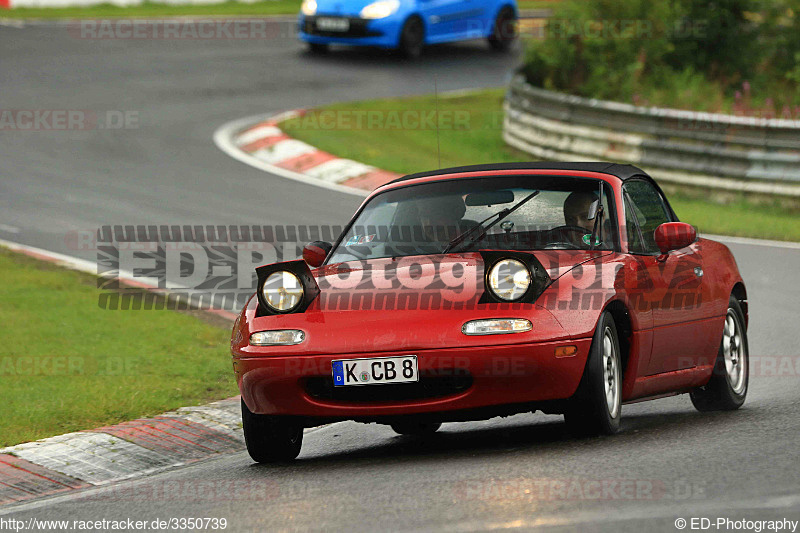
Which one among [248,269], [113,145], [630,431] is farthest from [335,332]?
[113,145]

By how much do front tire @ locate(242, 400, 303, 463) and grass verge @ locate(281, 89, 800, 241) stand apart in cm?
883

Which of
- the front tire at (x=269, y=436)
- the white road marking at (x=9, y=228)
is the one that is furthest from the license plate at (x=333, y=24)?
the front tire at (x=269, y=436)

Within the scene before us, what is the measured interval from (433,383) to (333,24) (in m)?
20.7

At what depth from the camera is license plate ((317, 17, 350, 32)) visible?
26.0 meters

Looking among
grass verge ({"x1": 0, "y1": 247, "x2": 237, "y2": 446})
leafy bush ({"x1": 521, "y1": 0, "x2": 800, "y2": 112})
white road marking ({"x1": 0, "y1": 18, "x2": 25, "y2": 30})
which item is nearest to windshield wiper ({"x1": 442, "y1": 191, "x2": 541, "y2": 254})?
grass verge ({"x1": 0, "y1": 247, "x2": 237, "y2": 446})

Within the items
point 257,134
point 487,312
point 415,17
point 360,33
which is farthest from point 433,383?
point 415,17

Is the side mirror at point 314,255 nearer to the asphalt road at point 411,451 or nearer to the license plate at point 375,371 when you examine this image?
the asphalt road at point 411,451

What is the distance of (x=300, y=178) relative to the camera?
57.1 feet

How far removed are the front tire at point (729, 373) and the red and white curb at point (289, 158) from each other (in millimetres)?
8916

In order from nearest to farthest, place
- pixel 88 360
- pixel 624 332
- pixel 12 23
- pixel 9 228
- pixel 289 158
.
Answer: pixel 624 332 → pixel 88 360 → pixel 9 228 → pixel 289 158 → pixel 12 23

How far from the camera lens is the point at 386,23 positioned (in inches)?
1027

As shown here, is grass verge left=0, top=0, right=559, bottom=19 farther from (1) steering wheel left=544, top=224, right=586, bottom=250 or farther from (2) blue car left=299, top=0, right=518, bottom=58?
(1) steering wheel left=544, top=224, right=586, bottom=250

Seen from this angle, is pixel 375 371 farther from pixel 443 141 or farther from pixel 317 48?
pixel 317 48

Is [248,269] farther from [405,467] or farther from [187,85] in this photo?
[187,85]
